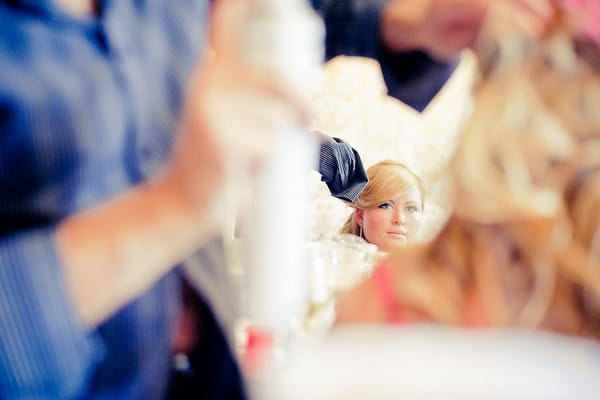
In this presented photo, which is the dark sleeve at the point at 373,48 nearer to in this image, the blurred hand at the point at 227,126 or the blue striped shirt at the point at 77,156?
the blue striped shirt at the point at 77,156

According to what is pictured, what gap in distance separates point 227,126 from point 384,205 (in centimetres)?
38

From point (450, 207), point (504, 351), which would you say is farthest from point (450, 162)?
point (504, 351)

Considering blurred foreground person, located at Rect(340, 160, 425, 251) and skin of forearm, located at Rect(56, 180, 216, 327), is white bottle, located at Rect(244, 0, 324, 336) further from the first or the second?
blurred foreground person, located at Rect(340, 160, 425, 251)

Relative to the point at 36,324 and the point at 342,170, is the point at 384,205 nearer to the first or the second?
the point at 342,170

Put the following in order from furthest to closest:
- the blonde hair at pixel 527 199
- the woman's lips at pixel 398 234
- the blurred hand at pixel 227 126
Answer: the woman's lips at pixel 398 234 → the blonde hair at pixel 527 199 → the blurred hand at pixel 227 126

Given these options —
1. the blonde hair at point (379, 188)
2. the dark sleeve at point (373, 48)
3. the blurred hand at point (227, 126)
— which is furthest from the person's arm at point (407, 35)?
the blurred hand at point (227, 126)

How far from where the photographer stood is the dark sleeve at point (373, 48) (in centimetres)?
49

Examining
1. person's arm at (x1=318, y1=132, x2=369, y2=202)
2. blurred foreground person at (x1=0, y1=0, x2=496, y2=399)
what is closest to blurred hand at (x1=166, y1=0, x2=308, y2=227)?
blurred foreground person at (x1=0, y1=0, x2=496, y2=399)

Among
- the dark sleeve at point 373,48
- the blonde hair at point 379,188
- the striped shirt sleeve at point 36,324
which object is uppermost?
the dark sleeve at point 373,48

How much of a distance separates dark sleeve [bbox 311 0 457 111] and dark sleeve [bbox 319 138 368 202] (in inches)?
3.8

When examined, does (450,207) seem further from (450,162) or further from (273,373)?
(273,373)

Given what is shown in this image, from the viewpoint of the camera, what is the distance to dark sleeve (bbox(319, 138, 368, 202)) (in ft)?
1.95

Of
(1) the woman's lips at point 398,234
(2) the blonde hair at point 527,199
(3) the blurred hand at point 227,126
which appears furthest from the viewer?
(1) the woman's lips at point 398,234

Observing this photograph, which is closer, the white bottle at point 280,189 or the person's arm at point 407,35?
the white bottle at point 280,189
